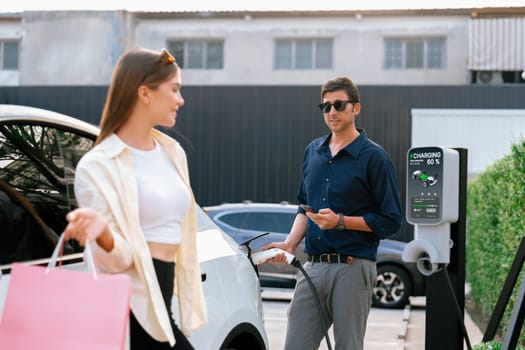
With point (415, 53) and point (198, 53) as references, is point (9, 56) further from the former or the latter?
point (415, 53)

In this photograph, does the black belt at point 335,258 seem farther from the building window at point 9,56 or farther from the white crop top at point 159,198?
the building window at point 9,56

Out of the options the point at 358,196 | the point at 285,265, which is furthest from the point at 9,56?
the point at 358,196

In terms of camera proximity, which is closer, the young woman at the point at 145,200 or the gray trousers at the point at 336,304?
the young woman at the point at 145,200

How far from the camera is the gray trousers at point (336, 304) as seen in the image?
4.79 meters

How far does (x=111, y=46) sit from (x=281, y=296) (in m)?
20.6

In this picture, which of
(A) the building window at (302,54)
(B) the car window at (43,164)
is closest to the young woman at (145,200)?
(B) the car window at (43,164)

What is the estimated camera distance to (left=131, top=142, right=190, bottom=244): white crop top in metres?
2.98

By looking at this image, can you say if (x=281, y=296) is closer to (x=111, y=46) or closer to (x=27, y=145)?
(x=27, y=145)

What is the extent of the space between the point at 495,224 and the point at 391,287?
3614 millimetres

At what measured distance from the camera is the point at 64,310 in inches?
107

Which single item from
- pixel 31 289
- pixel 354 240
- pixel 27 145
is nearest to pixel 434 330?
pixel 354 240

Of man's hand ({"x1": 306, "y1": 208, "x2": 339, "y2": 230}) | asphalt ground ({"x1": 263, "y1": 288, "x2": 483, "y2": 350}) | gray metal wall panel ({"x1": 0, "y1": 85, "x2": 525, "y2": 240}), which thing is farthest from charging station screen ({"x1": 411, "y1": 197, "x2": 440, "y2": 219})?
gray metal wall panel ({"x1": 0, "y1": 85, "x2": 525, "y2": 240})

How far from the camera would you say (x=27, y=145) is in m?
3.72

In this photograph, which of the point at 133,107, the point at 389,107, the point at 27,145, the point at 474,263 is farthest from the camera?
the point at 389,107
